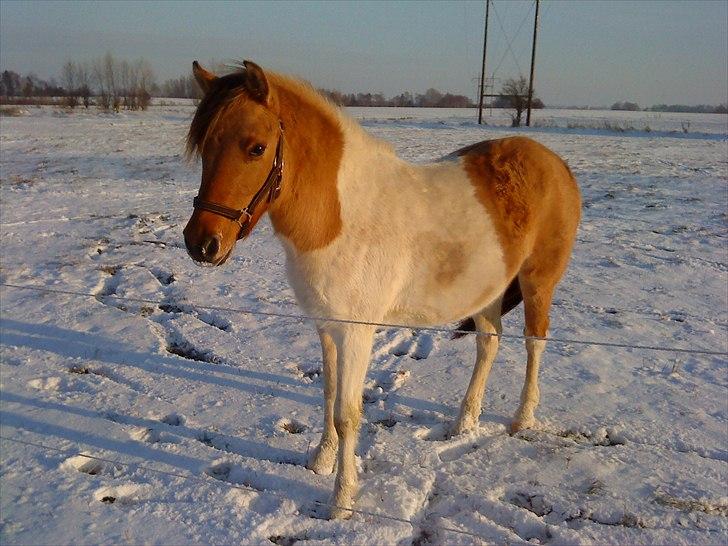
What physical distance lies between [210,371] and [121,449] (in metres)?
1.09

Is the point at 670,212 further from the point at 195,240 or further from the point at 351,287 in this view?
the point at 195,240

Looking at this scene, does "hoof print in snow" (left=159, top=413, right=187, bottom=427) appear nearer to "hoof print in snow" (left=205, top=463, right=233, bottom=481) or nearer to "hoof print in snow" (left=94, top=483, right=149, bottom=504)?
"hoof print in snow" (left=205, top=463, right=233, bottom=481)

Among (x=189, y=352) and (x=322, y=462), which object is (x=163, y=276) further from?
(x=322, y=462)

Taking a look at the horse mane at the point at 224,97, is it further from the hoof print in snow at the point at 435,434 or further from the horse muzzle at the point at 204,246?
the hoof print in snow at the point at 435,434

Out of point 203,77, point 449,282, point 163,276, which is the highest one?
point 203,77

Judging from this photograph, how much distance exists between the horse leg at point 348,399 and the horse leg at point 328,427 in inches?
11.9

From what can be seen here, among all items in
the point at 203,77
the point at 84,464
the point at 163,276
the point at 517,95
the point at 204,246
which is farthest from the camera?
the point at 517,95

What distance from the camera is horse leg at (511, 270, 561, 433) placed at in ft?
12.1

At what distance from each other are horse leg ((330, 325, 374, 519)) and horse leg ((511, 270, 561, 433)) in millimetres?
1318

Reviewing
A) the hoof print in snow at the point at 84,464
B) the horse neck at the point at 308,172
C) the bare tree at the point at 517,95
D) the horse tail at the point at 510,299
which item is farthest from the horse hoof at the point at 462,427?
the bare tree at the point at 517,95

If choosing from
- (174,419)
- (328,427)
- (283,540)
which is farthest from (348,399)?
(174,419)

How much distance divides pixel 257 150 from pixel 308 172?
336 millimetres

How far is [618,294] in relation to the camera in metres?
5.86

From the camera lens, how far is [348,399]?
2.91m
